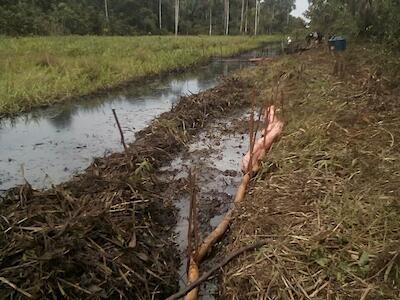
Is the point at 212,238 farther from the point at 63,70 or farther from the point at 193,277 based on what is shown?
the point at 63,70

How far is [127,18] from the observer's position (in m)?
40.4

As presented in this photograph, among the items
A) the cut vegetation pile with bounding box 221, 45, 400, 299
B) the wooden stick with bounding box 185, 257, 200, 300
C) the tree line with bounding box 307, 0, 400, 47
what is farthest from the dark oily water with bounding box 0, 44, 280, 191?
the tree line with bounding box 307, 0, 400, 47

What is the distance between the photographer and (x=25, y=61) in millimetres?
12547

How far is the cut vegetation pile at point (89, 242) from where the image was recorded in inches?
112

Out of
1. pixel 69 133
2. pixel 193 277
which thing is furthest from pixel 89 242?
pixel 69 133

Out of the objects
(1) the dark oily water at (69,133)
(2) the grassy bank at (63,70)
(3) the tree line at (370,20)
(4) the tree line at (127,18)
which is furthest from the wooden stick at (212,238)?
(4) the tree line at (127,18)

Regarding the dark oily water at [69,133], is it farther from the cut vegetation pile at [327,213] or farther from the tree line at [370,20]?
the tree line at [370,20]

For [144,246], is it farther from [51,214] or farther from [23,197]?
[23,197]

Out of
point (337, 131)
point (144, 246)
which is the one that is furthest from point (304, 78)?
point (144, 246)

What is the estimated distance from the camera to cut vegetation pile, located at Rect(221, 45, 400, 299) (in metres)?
2.86

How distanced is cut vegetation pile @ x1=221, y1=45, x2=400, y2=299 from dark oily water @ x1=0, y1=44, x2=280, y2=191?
280 centimetres

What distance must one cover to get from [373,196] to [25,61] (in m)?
11.8

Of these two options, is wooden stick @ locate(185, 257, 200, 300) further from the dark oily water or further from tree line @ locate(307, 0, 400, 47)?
tree line @ locate(307, 0, 400, 47)

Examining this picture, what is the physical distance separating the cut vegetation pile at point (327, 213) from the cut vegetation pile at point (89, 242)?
71 centimetres
